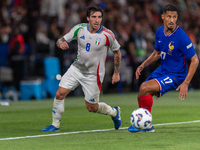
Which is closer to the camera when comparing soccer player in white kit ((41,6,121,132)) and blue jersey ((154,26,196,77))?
blue jersey ((154,26,196,77))

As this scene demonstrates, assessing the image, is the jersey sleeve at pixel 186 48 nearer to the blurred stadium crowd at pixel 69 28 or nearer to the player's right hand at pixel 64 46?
the player's right hand at pixel 64 46

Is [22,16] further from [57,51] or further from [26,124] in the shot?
[26,124]

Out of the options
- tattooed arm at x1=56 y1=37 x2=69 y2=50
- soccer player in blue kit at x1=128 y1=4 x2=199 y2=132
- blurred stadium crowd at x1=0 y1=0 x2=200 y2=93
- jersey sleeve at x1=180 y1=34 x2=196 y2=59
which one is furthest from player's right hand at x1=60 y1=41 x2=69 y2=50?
blurred stadium crowd at x1=0 y1=0 x2=200 y2=93

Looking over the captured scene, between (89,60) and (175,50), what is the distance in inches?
60.2

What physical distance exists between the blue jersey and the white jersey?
85 centimetres

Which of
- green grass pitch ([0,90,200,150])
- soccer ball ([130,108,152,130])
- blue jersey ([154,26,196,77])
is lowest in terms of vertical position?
green grass pitch ([0,90,200,150])

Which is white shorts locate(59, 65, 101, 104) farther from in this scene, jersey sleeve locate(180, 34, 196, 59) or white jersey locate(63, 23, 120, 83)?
jersey sleeve locate(180, 34, 196, 59)

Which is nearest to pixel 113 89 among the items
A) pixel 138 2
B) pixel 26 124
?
pixel 138 2

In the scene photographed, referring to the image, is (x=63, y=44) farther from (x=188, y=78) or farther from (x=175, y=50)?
(x=188, y=78)

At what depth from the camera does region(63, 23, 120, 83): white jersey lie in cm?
803

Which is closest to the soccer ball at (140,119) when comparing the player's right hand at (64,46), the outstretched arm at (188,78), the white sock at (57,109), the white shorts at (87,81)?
the outstretched arm at (188,78)

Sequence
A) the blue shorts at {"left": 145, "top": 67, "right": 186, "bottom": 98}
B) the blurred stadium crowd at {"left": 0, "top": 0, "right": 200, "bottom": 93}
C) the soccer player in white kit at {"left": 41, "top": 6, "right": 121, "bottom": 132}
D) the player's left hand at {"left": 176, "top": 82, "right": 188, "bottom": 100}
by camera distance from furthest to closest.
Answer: the blurred stadium crowd at {"left": 0, "top": 0, "right": 200, "bottom": 93}, the soccer player in white kit at {"left": 41, "top": 6, "right": 121, "bottom": 132}, the blue shorts at {"left": 145, "top": 67, "right": 186, "bottom": 98}, the player's left hand at {"left": 176, "top": 82, "right": 188, "bottom": 100}

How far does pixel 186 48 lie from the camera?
25.0 feet

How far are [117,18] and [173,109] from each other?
7666 millimetres
